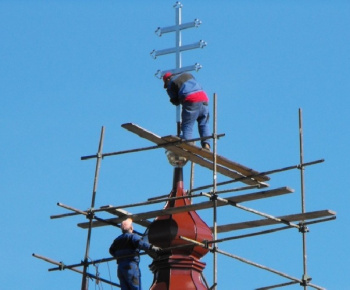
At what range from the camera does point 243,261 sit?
114 feet

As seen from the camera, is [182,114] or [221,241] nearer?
[221,241]

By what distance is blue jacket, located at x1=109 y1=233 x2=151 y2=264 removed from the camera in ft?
115

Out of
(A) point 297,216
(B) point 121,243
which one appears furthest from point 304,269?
(B) point 121,243

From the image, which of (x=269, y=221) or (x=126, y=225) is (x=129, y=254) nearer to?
(x=126, y=225)

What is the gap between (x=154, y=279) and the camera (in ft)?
119

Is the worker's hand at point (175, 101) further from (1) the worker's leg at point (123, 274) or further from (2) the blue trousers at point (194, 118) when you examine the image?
(1) the worker's leg at point (123, 274)

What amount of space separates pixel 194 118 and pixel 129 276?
357cm

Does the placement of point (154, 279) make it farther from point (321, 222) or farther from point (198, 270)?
point (321, 222)

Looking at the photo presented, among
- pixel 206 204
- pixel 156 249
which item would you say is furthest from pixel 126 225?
pixel 206 204

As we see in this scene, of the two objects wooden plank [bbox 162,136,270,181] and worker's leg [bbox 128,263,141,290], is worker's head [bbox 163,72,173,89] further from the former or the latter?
worker's leg [bbox 128,263,141,290]

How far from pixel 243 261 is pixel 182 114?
11.8 ft

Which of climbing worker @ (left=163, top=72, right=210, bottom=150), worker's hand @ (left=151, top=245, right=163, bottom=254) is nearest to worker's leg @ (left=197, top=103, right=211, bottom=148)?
climbing worker @ (left=163, top=72, right=210, bottom=150)

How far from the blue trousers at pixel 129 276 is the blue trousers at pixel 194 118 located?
9.16ft

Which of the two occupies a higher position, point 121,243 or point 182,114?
point 182,114
